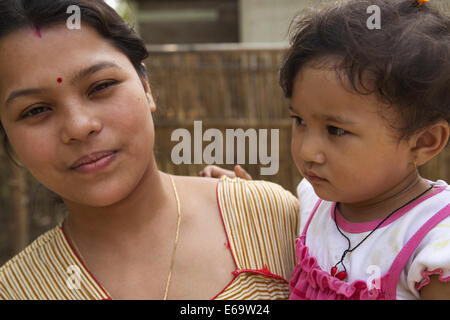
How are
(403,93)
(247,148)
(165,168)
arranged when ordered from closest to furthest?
(403,93) < (247,148) < (165,168)

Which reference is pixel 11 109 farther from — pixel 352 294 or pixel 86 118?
pixel 352 294

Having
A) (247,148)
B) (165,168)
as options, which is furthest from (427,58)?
(165,168)

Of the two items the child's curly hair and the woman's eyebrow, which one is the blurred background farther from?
the child's curly hair

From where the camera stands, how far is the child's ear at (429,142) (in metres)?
1.55

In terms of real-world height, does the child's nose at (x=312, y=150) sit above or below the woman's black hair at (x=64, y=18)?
below

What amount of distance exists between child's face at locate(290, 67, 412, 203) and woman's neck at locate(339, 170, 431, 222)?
20 millimetres

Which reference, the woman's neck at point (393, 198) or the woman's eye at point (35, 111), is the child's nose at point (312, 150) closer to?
the woman's neck at point (393, 198)

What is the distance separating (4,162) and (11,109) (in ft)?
11.2

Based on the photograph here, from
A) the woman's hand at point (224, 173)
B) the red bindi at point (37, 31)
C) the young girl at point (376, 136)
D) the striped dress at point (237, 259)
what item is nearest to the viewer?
the young girl at point (376, 136)

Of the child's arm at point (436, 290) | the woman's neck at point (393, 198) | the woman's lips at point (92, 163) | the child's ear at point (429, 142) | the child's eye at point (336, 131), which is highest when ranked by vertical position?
the child's eye at point (336, 131)

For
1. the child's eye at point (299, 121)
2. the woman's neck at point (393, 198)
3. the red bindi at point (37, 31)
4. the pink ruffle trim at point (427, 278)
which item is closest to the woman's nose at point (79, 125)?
the red bindi at point (37, 31)

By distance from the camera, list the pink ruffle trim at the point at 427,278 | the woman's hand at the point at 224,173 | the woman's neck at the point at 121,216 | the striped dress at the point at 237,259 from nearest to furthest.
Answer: the pink ruffle trim at the point at 427,278 → the striped dress at the point at 237,259 → the woman's neck at the point at 121,216 → the woman's hand at the point at 224,173

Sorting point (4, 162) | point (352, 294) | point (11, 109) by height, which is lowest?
point (4, 162)

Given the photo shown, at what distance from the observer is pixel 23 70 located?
1568mm
